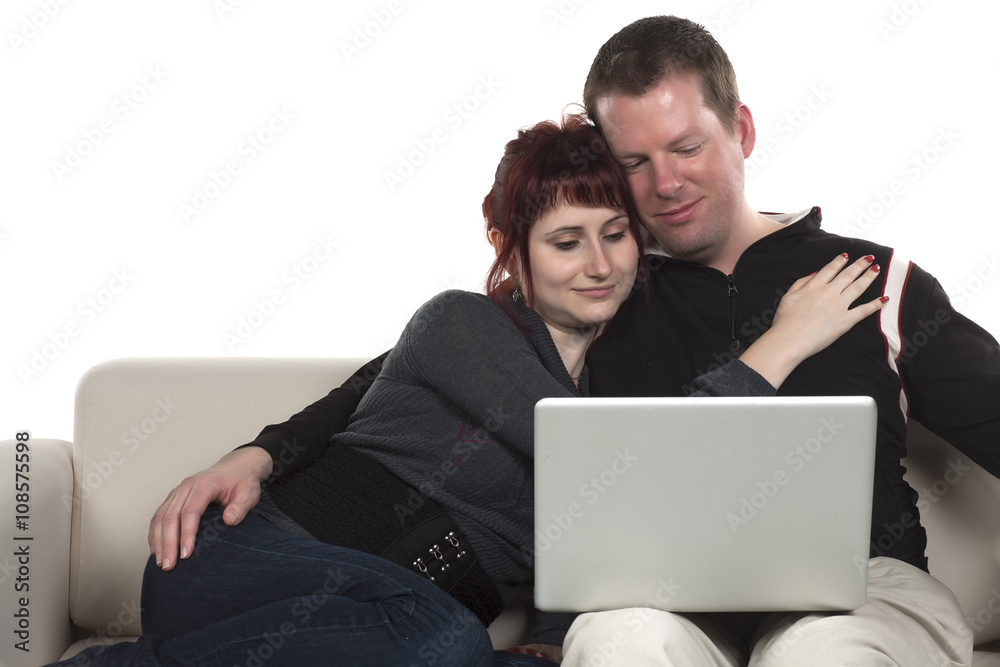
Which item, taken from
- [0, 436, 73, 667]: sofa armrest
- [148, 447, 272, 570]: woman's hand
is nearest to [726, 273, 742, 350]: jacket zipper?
[148, 447, 272, 570]: woman's hand

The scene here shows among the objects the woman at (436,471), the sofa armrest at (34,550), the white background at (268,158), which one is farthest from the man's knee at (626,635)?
the white background at (268,158)

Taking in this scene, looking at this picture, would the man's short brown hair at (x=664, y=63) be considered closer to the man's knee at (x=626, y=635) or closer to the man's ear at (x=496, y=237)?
the man's ear at (x=496, y=237)

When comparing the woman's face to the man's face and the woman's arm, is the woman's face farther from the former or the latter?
the woman's arm

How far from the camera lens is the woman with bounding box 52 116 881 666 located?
4.27ft

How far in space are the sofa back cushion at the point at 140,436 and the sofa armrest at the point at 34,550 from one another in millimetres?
40

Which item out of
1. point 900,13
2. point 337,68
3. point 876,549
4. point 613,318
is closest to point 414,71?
point 337,68

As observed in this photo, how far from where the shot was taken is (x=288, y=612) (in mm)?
1288

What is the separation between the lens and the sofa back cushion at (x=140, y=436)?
1.78m

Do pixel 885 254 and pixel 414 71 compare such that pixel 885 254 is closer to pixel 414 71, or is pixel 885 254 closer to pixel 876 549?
pixel 876 549

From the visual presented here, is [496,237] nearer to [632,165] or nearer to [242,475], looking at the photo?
[632,165]

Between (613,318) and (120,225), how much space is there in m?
1.33

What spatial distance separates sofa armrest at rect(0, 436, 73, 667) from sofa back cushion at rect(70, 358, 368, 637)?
4 centimetres

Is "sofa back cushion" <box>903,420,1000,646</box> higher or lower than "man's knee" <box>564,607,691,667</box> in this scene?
lower

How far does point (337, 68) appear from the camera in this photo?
231 centimetres
